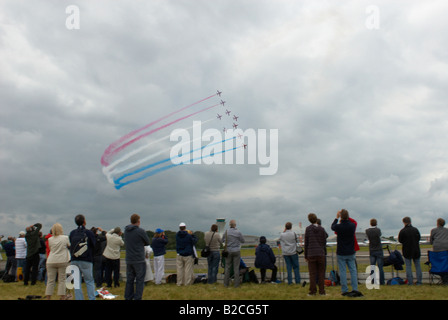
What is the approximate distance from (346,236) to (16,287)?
1186 cm

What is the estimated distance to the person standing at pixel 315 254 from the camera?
32.9 ft

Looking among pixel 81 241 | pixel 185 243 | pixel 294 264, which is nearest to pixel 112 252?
pixel 185 243

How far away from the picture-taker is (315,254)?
33.2ft

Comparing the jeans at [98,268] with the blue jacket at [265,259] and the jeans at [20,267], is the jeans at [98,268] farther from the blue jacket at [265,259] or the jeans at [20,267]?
the blue jacket at [265,259]

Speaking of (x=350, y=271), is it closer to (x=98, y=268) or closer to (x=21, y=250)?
(x=98, y=268)

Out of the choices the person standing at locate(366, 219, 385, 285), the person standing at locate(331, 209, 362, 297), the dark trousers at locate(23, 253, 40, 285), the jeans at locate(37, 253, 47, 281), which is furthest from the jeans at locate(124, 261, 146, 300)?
the jeans at locate(37, 253, 47, 281)

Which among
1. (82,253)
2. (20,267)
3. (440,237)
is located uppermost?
(440,237)

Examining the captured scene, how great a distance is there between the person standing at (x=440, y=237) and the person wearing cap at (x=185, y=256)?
26.2ft

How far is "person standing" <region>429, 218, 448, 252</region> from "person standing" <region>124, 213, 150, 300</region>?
9.24m

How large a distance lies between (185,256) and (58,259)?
483cm

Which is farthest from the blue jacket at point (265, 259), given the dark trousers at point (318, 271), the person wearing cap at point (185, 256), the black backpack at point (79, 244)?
the black backpack at point (79, 244)
